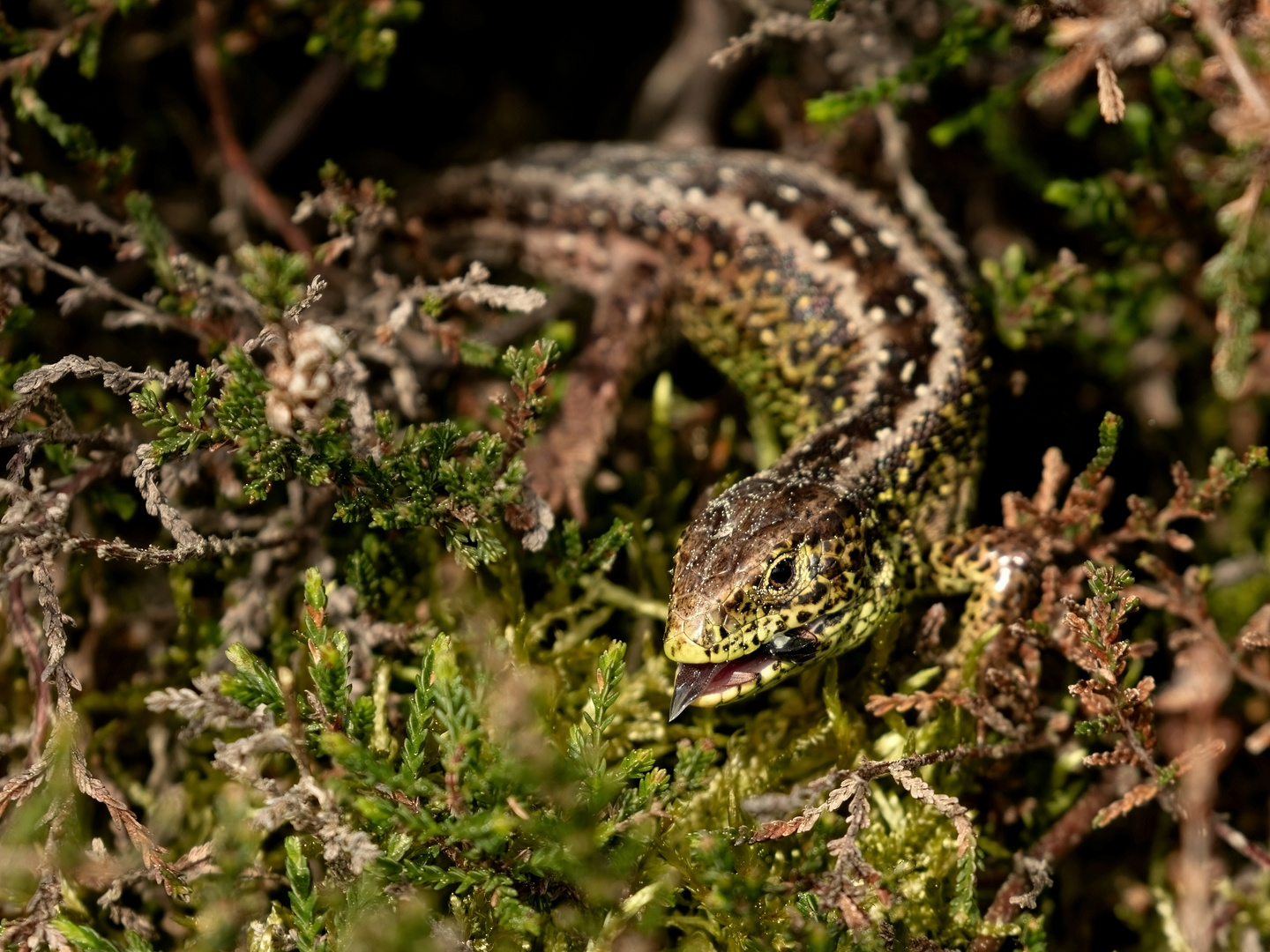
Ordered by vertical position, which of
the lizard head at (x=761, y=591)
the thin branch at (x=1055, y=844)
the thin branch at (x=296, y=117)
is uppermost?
the thin branch at (x=296, y=117)

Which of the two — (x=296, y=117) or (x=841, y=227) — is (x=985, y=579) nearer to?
(x=841, y=227)

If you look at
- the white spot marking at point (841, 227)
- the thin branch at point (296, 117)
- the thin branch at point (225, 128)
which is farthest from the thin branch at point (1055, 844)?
the thin branch at point (296, 117)

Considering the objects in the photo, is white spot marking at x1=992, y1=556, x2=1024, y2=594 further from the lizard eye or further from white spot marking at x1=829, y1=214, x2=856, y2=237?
white spot marking at x1=829, y1=214, x2=856, y2=237

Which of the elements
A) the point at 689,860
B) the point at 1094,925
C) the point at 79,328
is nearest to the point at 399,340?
the point at 79,328

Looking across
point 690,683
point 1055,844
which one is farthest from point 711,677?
point 1055,844

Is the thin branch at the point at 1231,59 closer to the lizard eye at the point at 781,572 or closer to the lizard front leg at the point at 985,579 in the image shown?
the lizard front leg at the point at 985,579

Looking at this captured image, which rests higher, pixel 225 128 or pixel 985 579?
pixel 225 128
